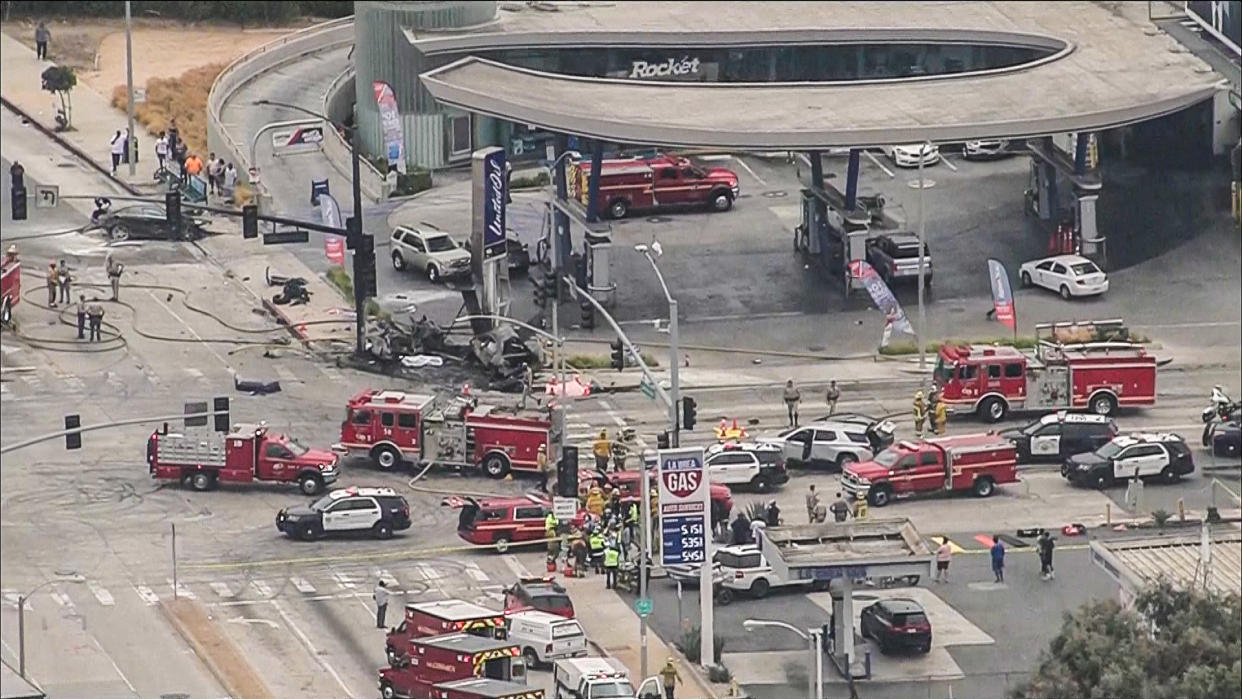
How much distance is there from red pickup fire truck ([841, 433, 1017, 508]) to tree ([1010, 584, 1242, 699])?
20.9 metres

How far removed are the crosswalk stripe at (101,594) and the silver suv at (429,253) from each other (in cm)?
2951

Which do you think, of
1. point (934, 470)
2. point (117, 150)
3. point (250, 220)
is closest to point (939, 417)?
point (934, 470)

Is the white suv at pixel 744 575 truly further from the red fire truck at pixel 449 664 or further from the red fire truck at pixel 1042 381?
the red fire truck at pixel 1042 381

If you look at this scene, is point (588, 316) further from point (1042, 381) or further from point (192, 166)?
point (192, 166)

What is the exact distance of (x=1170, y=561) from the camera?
258ft

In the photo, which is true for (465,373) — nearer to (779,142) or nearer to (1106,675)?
(779,142)

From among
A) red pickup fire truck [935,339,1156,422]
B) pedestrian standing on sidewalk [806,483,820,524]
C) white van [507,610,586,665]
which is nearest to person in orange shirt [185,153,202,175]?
red pickup fire truck [935,339,1156,422]

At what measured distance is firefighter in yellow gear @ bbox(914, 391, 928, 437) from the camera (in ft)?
314

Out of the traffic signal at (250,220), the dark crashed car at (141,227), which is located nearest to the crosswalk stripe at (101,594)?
the traffic signal at (250,220)

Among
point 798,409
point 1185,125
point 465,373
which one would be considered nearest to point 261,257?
point 465,373

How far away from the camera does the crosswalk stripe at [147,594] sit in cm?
8162

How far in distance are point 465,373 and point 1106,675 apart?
37565mm

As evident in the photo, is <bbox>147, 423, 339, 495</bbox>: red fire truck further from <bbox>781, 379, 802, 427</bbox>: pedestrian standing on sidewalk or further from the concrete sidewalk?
<bbox>781, 379, 802, 427</bbox>: pedestrian standing on sidewalk

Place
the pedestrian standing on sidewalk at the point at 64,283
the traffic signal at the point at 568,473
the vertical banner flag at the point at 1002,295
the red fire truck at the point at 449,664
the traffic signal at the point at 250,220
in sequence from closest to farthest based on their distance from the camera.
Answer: the red fire truck at the point at 449,664
the traffic signal at the point at 568,473
the traffic signal at the point at 250,220
the vertical banner flag at the point at 1002,295
the pedestrian standing on sidewalk at the point at 64,283
